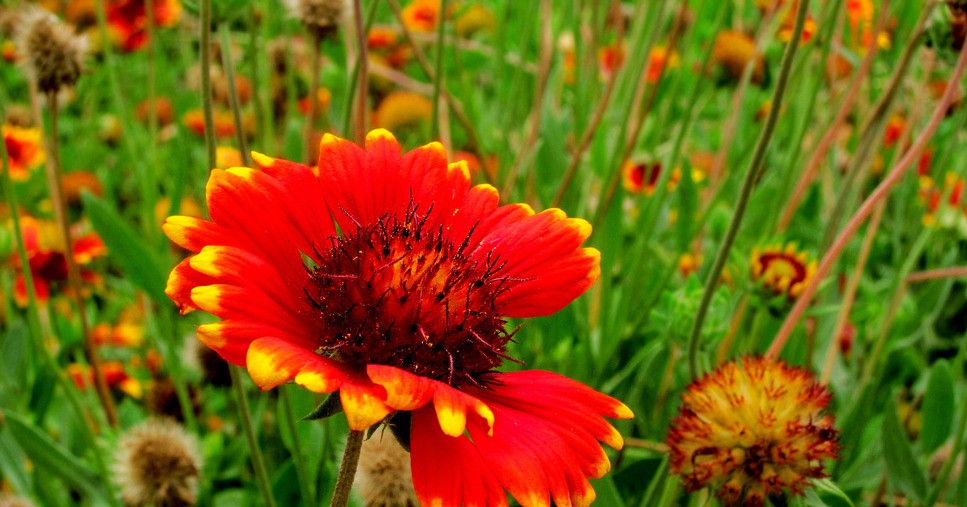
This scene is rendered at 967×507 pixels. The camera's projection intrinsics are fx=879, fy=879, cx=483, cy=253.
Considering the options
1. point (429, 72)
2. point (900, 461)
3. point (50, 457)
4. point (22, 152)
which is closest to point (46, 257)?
point (22, 152)

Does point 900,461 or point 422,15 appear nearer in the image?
point 900,461

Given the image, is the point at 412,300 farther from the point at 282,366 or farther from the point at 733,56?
the point at 733,56

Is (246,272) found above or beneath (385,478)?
above

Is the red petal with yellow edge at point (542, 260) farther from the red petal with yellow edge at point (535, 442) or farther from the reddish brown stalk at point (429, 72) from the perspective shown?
the reddish brown stalk at point (429, 72)

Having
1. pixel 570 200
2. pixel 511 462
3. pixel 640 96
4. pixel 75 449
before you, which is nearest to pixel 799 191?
pixel 640 96

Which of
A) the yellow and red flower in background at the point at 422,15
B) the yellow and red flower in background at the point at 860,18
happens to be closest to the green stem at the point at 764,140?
the yellow and red flower in background at the point at 860,18

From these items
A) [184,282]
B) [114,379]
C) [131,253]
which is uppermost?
[184,282]
